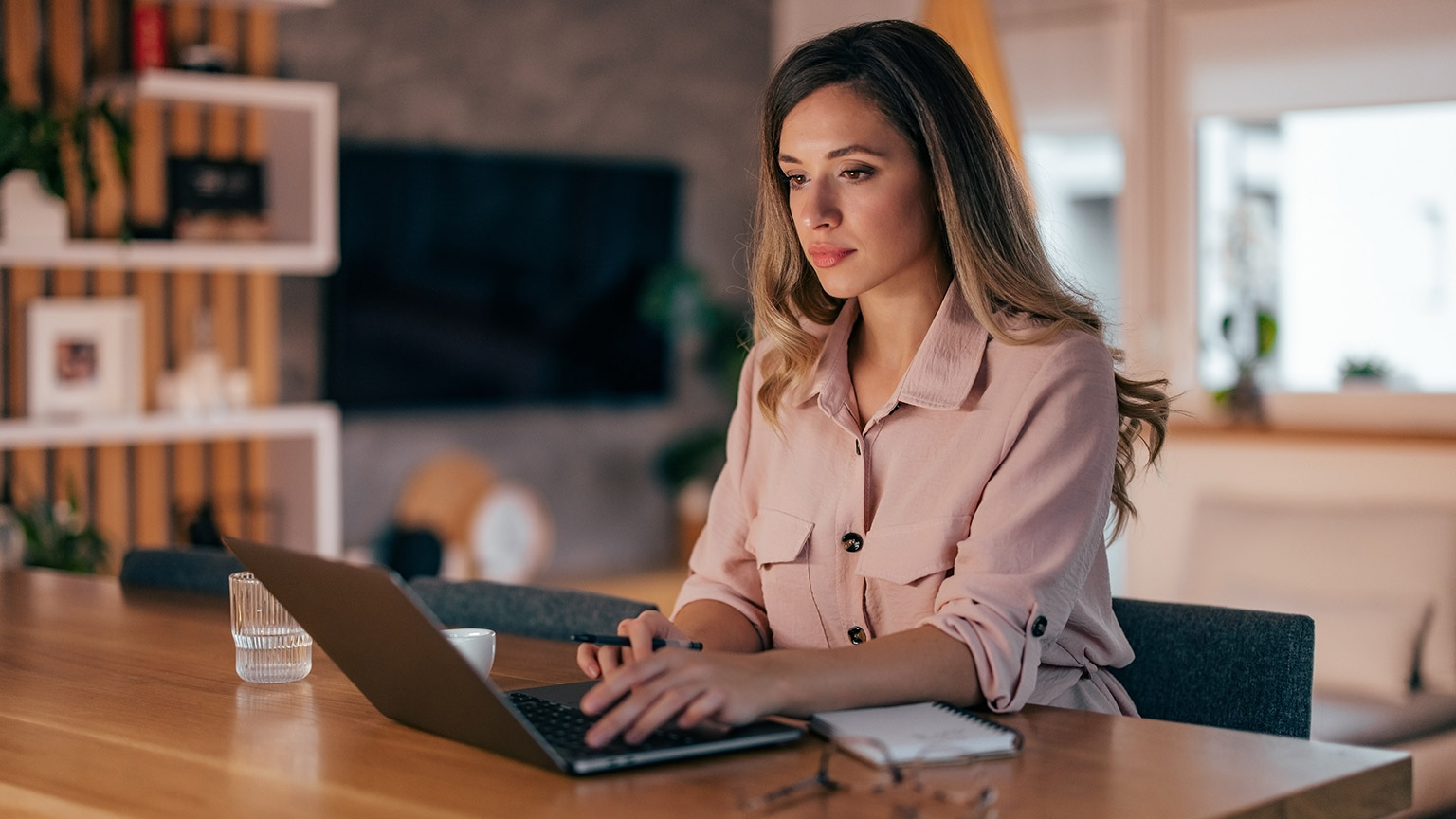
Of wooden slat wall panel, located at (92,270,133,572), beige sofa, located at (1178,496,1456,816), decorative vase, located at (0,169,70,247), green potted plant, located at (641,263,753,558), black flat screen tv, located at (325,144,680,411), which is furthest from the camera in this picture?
green potted plant, located at (641,263,753,558)

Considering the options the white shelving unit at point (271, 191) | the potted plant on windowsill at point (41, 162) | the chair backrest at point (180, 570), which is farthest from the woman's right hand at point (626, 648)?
the white shelving unit at point (271, 191)

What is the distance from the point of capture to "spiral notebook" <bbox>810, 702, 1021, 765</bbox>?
107cm

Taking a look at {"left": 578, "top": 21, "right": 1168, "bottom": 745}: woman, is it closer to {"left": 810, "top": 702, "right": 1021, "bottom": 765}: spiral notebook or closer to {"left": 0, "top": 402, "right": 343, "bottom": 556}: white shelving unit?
{"left": 810, "top": 702, "right": 1021, "bottom": 765}: spiral notebook

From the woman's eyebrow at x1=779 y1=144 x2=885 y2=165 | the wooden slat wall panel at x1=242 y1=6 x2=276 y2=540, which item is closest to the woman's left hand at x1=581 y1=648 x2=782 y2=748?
the woman's eyebrow at x1=779 y1=144 x2=885 y2=165

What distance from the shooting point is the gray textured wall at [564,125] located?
5172mm

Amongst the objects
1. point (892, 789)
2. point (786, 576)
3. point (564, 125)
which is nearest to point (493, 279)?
point (564, 125)

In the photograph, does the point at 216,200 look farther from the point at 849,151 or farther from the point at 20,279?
the point at 849,151

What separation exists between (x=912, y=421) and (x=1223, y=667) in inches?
15.9

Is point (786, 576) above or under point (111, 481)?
above

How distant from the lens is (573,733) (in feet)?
3.73

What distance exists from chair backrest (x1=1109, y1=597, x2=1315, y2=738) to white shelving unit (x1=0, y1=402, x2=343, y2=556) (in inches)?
120

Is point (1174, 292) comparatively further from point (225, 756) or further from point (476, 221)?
point (225, 756)

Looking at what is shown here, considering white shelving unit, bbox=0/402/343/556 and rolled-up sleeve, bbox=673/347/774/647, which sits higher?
rolled-up sleeve, bbox=673/347/774/647

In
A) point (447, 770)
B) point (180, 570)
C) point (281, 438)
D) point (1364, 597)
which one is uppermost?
point (447, 770)
